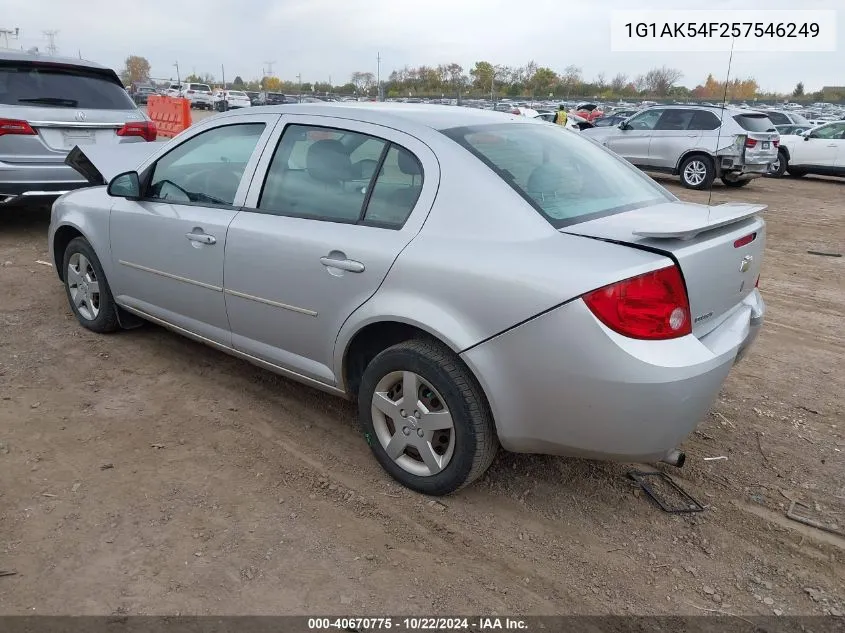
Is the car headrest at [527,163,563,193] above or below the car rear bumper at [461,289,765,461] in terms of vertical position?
above

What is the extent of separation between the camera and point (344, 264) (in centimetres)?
287

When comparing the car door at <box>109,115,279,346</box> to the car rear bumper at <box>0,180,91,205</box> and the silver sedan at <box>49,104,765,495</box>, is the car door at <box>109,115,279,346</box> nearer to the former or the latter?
the silver sedan at <box>49,104,765,495</box>

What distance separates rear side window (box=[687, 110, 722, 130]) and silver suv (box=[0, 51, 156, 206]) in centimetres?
1123

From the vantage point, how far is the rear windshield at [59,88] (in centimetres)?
654

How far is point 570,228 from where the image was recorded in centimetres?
255

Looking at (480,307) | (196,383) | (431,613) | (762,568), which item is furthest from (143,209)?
(762,568)

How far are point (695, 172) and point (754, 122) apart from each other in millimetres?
1518

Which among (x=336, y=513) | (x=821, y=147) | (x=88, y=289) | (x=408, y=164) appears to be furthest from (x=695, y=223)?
(x=821, y=147)

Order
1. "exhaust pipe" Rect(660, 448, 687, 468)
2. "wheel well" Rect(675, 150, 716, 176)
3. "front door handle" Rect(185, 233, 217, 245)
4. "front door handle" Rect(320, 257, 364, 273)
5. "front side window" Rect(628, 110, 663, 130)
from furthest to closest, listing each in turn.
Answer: "front side window" Rect(628, 110, 663, 130)
"wheel well" Rect(675, 150, 716, 176)
"front door handle" Rect(185, 233, 217, 245)
"front door handle" Rect(320, 257, 364, 273)
"exhaust pipe" Rect(660, 448, 687, 468)

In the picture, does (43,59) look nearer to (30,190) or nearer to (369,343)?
(30,190)

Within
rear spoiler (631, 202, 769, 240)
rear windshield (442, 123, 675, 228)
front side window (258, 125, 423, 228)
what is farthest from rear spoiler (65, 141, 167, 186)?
rear spoiler (631, 202, 769, 240)

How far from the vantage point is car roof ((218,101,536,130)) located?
3014mm

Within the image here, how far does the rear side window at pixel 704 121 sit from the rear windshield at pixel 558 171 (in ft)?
37.8

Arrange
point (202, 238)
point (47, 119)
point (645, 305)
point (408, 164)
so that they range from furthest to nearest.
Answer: point (47, 119)
point (202, 238)
point (408, 164)
point (645, 305)
